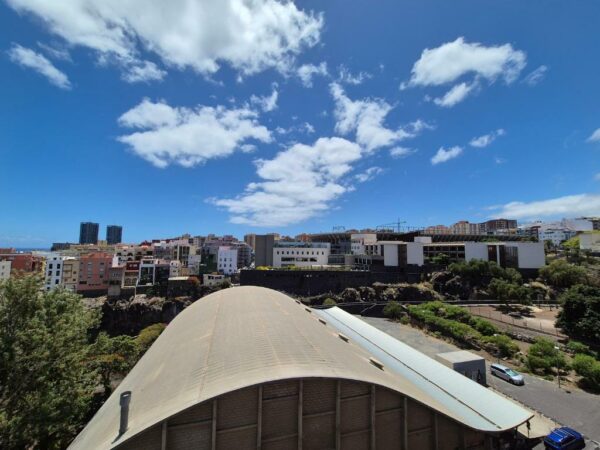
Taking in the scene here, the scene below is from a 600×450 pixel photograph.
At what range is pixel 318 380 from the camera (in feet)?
24.8

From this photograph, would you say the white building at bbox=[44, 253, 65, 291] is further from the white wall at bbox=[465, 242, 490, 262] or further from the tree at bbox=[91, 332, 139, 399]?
the white wall at bbox=[465, 242, 490, 262]

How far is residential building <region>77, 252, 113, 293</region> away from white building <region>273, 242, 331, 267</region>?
107 ft

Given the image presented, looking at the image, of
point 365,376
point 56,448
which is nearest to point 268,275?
point 56,448

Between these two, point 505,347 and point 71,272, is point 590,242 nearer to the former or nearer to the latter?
point 505,347

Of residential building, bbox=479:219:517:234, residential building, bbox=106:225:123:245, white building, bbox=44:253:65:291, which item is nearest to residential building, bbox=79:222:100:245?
residential building, bbox=106:225:123:245

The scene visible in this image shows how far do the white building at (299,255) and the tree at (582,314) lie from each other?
42.1 meters

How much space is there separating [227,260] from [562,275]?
6496 centimetres

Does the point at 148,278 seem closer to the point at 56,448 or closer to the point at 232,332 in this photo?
the point at 56,448

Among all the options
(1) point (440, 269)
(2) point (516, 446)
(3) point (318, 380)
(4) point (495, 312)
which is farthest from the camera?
(1) point (440, 269)

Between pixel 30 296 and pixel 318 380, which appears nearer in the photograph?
pixel 318 380

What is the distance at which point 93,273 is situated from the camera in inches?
2087

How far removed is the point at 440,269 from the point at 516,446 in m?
45.7

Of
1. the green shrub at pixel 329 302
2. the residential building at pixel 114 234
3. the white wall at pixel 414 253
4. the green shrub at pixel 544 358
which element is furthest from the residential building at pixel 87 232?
the green shrub at pixel 544 358

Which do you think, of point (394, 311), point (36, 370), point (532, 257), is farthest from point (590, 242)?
point (36, 370)
